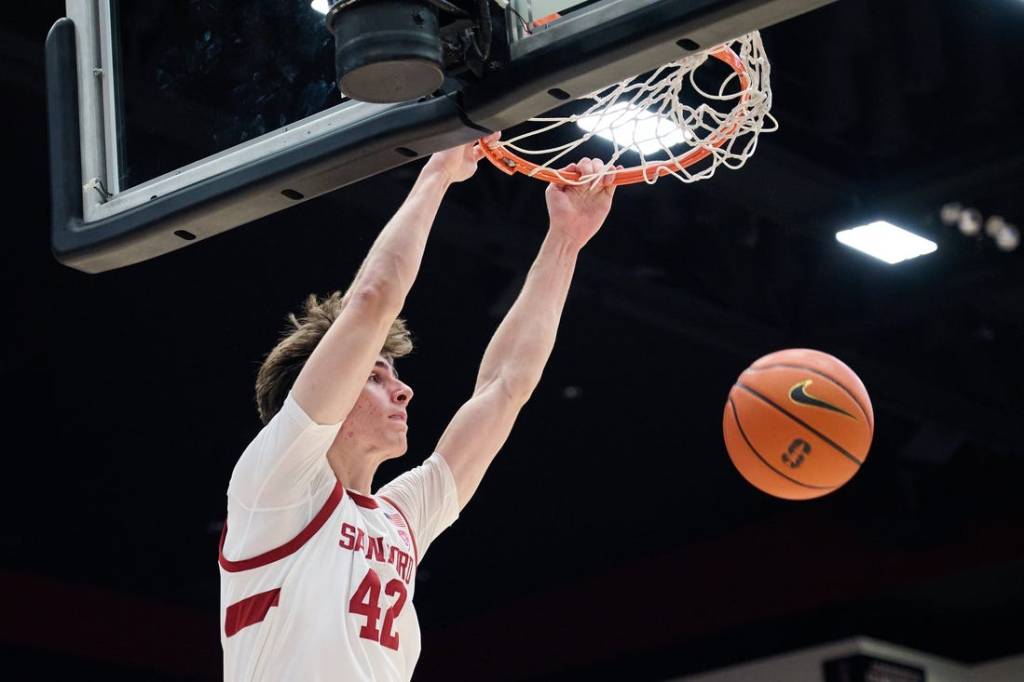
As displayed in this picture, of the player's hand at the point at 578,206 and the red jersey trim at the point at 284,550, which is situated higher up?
the player's hand at the point at 578,206

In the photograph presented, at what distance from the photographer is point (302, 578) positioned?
9.63 feet

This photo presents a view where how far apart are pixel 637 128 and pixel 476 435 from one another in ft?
2.91

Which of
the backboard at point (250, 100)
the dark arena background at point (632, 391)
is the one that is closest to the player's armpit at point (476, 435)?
the backboard at point (250, 100)

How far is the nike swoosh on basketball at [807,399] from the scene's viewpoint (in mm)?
4742

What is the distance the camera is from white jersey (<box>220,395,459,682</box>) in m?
2.89

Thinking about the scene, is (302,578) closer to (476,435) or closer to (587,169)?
(476,435)

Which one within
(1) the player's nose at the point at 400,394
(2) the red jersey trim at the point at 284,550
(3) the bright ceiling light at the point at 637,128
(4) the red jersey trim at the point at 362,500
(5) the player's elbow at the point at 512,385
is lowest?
(2) the red jersey trim at the point at 284,550

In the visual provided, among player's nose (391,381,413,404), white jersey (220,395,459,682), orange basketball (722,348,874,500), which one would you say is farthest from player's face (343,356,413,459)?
orange basketball (722,348,874,500)

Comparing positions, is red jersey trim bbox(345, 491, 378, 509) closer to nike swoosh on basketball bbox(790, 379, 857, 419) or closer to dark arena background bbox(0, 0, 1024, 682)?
dark arena background bbox(0, 0, 1024, 682)

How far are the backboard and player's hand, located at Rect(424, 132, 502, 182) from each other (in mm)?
301

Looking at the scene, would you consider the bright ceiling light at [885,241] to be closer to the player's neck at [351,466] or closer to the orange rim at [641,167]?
the orange rim at [641,167]

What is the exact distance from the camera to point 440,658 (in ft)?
34.2

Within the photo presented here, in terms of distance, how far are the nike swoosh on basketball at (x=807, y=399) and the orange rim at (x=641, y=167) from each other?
4.10 feet

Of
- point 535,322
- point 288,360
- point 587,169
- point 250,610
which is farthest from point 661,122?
point 250,610
